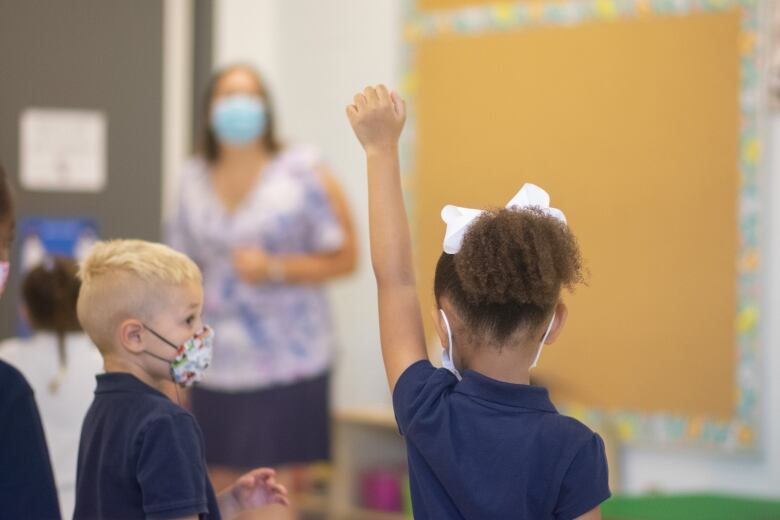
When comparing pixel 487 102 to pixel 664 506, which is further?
pixel 487 102

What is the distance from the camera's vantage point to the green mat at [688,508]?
304 cm

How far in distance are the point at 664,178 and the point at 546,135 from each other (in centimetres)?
49

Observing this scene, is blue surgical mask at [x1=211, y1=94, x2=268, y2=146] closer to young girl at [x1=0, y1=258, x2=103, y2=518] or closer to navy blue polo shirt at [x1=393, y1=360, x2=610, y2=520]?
young girl at [x1=0, y1=258, x2=103, y2=518]

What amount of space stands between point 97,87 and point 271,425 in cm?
141

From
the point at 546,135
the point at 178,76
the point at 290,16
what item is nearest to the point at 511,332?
the point at 546,135

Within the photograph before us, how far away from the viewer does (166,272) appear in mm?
1685

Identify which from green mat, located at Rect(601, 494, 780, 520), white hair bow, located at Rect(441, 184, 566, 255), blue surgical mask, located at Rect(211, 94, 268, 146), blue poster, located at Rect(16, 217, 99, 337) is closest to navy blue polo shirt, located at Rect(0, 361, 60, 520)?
white hair bow, located at Rect(441, 184, 566, 255)

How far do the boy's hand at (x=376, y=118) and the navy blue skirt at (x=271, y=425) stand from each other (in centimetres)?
207

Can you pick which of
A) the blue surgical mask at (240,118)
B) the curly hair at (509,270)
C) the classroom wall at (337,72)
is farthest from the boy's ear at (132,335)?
the classroom wall at (337,72)

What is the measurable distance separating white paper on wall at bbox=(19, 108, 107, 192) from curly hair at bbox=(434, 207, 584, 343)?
276 centimetres

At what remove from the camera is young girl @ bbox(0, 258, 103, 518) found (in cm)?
216

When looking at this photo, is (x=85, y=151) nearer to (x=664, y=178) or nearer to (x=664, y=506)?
(x=664, y=178)

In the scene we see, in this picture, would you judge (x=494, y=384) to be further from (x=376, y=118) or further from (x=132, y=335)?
(x=132, y=335)

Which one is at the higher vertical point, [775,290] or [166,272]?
[166,272]
